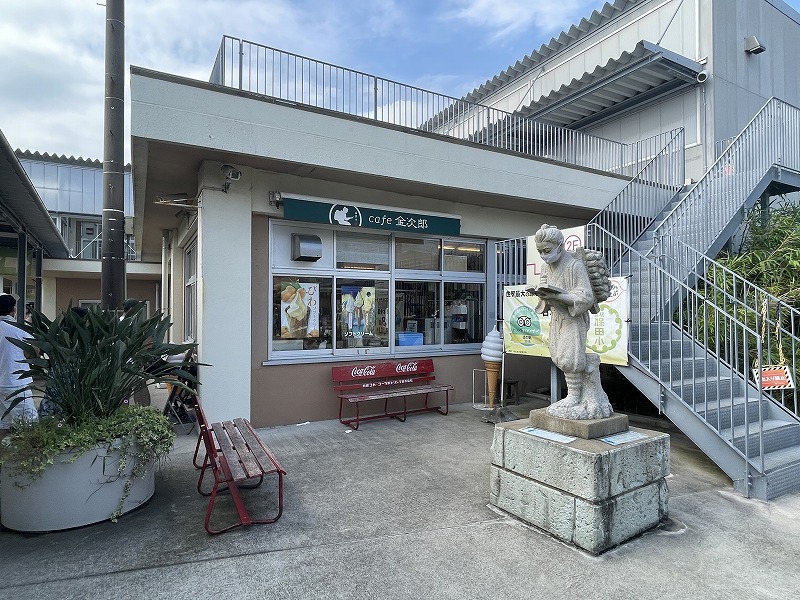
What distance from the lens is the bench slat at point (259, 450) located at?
3.63 meters

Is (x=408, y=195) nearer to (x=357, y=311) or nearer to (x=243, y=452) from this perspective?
(x=357, y=311)

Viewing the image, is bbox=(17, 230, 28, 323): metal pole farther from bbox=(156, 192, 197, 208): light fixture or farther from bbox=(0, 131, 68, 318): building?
bbox=(156, 192, 197, 208): light fixture

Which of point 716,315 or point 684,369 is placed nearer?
point 716,315

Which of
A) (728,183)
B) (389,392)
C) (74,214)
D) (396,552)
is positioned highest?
(74,214)

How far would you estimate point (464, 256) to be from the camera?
344 inches

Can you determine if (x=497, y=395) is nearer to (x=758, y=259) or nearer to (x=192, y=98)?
(x=758, y=259)

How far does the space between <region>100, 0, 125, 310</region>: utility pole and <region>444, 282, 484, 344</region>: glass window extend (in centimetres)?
506

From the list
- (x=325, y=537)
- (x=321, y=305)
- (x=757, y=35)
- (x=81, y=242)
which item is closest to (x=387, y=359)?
(x=321, y=305)

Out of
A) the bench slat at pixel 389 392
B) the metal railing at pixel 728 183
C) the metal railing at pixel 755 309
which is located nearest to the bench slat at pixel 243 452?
the bench slat at pixel 389 392

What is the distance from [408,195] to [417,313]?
197 centimetres

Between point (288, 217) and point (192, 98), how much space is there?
1.83 metres

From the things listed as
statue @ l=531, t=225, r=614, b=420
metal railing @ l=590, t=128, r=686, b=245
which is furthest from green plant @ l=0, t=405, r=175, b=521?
metal railing @ l=590, t=128, r=686, b=245

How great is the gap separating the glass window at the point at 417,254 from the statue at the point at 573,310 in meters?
4.15

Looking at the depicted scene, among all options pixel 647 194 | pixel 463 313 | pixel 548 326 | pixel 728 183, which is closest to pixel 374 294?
pixel 463 313
